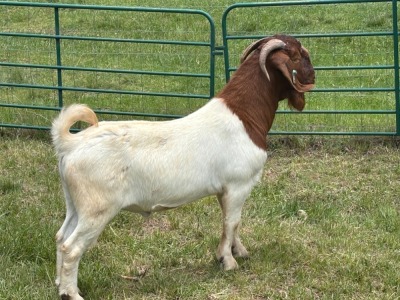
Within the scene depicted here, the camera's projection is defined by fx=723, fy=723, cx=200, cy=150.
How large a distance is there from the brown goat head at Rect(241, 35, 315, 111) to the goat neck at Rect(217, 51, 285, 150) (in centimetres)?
7

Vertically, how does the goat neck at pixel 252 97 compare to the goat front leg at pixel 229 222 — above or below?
above

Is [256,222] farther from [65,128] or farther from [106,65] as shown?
[106,65]

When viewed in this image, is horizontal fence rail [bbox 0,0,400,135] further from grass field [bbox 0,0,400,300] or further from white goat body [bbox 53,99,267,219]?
white goat body [bbox 53,99,267,219]

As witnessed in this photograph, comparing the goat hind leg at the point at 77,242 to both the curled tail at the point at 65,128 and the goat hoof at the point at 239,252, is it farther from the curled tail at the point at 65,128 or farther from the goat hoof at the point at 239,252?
the goat hoof at the point at 239,252

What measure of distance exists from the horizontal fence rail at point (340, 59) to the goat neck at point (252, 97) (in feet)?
8.66

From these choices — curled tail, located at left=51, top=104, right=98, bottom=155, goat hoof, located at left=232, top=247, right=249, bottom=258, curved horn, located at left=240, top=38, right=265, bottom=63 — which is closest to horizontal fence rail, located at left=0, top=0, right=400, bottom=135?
curved horn, located at left=240, top=38, right=265, bottom=63

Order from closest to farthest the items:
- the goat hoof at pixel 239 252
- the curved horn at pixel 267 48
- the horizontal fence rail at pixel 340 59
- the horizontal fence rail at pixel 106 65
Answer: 1. the curved horn at pixel 267 48
2. the goat hoof at pixel 239 252
3. the horizontal fence rail at pixel 340 59
4. the horizontal fence rail at pixel 106 65

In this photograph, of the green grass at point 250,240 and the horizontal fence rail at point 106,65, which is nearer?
the green grass at point 250,240

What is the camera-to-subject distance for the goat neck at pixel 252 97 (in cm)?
494

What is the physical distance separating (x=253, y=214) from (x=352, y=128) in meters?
2.52

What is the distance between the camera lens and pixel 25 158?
7570 millimetres

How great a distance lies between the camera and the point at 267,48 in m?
4.87

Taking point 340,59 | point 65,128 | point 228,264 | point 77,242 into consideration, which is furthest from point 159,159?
point 340,59

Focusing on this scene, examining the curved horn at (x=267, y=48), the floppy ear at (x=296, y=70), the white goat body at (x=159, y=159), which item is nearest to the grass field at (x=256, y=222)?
the white goat body at (x=159, y=159)
